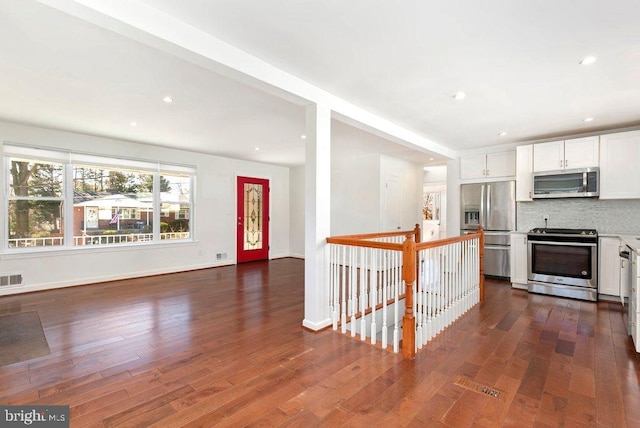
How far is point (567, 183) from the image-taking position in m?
4.70

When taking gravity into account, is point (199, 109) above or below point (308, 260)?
above

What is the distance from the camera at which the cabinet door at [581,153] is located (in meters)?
4.50

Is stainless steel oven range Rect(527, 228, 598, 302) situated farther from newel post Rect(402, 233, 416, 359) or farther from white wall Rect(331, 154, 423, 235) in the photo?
newel post Rect(402, 233, 416, 359)

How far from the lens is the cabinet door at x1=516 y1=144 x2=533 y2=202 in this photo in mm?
5043

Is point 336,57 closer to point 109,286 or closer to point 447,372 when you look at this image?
point 447,372

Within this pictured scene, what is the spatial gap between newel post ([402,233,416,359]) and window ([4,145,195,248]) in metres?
5.18

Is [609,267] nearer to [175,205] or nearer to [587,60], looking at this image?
[587,60]

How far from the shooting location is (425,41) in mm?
2295

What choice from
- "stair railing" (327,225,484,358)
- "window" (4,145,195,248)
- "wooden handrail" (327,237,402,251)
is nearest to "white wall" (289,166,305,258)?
"window" (4,145,195,248)

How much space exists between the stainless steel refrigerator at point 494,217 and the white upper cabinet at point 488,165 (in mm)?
177

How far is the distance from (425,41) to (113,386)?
11.0 feet

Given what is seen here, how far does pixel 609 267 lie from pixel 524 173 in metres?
1.76

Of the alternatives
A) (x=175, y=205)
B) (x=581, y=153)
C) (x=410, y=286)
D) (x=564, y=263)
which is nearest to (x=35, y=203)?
(x=175, y=205)

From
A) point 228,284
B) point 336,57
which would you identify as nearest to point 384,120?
point 336,57
